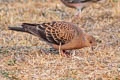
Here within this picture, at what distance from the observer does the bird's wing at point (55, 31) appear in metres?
7.43

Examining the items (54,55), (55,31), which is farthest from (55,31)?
(54,55)

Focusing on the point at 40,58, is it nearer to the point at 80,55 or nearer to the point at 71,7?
the point at 80,55

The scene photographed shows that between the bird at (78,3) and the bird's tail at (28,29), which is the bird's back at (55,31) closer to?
the bird's tail at (28,29)

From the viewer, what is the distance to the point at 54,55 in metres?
7.46

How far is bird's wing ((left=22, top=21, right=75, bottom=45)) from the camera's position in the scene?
7.43m

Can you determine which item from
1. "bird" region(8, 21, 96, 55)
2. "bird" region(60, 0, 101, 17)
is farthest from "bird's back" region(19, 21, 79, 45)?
"bird" region(60, 0, 101, 17)

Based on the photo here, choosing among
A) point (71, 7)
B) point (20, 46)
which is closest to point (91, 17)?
point (71, 7)

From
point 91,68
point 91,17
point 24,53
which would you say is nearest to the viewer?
point 91,68

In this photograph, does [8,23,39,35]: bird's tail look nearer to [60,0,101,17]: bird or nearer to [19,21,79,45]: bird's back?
[19,21,79,45]: bird's back

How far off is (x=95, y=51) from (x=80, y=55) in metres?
0.33

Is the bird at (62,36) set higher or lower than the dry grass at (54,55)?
higher

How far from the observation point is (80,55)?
296 inches

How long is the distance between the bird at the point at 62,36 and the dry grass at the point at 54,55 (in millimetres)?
175

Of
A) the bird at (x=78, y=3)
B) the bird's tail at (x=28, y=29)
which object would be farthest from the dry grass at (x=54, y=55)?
the bird's tail at (x=28, y=29)
